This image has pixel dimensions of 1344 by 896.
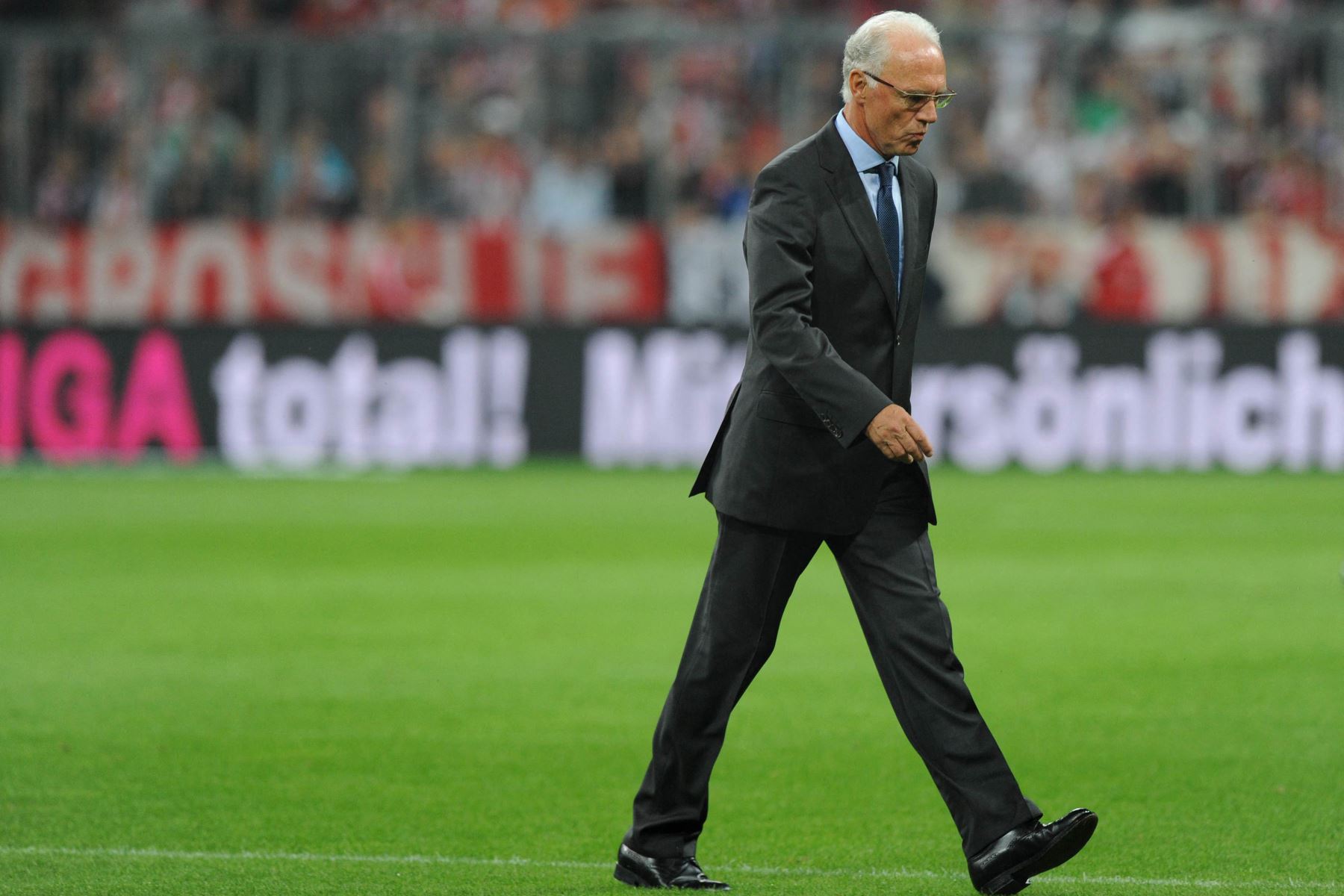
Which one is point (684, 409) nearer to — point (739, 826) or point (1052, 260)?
point (1052, 260)

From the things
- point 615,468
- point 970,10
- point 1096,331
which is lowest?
point 615,468

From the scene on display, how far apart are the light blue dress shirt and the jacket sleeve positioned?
0.63ft

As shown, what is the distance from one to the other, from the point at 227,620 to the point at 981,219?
10.8 m

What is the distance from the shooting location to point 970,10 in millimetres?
21578

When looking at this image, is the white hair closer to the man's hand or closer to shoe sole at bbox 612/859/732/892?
the man's hand

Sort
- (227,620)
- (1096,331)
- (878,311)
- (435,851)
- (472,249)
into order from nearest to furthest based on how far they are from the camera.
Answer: (878,311) < (435,851) < (227,620) < (1096,331) < (472,249)

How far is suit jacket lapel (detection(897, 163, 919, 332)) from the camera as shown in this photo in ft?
17.9

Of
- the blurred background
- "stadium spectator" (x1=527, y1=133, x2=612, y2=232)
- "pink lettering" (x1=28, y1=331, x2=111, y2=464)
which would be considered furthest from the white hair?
"pink lettering" (x1=28, y1=331, x2=111, y2=464)

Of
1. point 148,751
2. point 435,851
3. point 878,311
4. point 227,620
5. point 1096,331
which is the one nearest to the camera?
point 878,311

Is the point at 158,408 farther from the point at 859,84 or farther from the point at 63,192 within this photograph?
the point at 859,84

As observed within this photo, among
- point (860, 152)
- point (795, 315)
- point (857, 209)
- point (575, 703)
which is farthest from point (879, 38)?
point (575, 703)

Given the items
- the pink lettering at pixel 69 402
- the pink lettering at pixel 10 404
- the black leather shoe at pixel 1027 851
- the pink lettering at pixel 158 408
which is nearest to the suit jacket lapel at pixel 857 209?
the black leather shoe at pixel 1027 851

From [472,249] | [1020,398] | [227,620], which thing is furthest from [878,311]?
[472,249]

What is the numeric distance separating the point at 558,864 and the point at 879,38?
7.68ft
